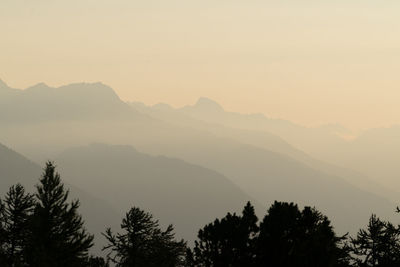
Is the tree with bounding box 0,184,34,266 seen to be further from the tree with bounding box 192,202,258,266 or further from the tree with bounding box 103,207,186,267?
the tree with bounding box 192,202,258,266

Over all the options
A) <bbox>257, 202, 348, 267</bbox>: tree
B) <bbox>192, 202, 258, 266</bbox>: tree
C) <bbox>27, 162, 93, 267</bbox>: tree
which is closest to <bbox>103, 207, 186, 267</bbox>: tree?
<bbox>27, 162, 93, 267</bbox>: tree

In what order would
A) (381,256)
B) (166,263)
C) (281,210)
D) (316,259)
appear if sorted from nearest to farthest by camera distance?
(316,259) → (281,210) → (381,256) → (166,263)

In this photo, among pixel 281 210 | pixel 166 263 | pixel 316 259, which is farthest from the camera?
pixel 166 263

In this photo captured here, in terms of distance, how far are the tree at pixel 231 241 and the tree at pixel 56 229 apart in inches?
255

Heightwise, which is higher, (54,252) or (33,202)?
(33,202)

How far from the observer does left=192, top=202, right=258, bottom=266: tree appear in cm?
3491

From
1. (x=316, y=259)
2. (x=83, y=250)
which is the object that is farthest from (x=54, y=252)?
(x=316, y=259)

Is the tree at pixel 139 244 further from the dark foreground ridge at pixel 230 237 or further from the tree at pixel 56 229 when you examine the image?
the tree at pixel 56 229

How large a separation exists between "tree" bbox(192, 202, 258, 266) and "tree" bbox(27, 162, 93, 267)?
21.2 feet

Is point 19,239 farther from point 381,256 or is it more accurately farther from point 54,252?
point 381,256

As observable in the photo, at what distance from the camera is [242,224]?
1380 inches

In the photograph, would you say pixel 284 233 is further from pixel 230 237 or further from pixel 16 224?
pixel 16 224

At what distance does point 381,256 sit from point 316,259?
6116 millimetres

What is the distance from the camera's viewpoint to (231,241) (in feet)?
115
